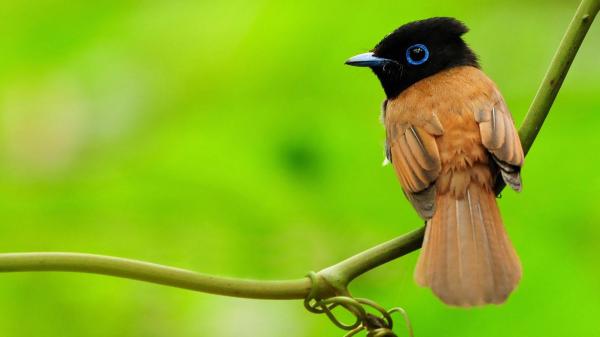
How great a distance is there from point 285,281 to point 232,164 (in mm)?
1152

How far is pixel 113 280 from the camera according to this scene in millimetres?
4051

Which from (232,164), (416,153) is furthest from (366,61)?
(232,164)

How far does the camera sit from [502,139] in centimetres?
374

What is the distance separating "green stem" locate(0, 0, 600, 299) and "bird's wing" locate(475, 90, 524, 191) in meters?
0.46

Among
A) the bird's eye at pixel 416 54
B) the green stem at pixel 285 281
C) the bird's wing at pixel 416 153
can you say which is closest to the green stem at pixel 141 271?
the green stem at pixel 285 281

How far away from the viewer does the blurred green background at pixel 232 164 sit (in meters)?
3.79

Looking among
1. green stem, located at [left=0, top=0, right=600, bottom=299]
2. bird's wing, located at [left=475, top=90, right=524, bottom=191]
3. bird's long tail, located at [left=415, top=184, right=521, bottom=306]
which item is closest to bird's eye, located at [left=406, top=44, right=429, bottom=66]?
bird's wing, located at [left=475, top=90, right=524, bottom=191]

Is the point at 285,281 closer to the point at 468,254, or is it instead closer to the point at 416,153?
the point at 468,254

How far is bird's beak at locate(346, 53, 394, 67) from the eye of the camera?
14.0 ft

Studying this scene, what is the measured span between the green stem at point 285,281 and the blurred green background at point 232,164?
28.2 inches

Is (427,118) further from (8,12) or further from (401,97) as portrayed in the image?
(8,12)

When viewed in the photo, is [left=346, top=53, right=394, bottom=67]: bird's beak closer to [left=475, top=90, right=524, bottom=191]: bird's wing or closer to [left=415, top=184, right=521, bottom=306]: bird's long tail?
[left=475, top=90, right=524, bottom=191]: bird's wing

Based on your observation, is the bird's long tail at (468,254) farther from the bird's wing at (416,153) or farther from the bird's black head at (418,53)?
the bird's black head at (418,53)

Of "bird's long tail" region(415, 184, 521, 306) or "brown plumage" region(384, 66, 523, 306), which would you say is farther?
"brown plumage" region(384, 66, 523, 306)
